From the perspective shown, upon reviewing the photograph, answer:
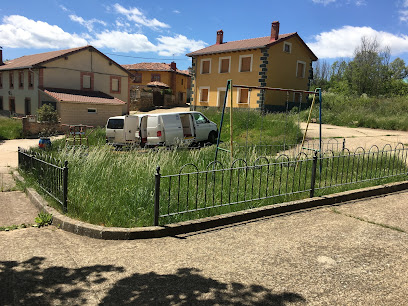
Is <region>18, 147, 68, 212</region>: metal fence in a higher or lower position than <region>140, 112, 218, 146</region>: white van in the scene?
lower

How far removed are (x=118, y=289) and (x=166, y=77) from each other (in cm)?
4682

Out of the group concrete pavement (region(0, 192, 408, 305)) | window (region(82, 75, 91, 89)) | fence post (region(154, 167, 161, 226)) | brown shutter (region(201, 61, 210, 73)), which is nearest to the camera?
concrete pavement (region(0, 192, 408, 305))

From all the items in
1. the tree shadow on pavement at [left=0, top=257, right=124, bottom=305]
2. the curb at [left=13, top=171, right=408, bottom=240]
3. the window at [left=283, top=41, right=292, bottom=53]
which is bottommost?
the tree shadow on pavement at [left=0, top=257, right=124, bottom=305]

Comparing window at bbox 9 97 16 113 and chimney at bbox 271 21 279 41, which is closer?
chimney at bbox 271 21 279 41

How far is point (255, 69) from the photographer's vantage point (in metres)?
27.3

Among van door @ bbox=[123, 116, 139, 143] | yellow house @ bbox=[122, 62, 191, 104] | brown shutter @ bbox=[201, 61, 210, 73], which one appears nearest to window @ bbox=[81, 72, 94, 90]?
brown shutter @ bbox=[201, 61, 210, 73]

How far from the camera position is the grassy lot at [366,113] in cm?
1983

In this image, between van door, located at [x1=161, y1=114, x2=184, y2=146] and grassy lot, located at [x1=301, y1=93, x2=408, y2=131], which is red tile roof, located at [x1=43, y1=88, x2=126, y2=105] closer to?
van door, located at [x1=161, y1=114, x2=184, y2=146]

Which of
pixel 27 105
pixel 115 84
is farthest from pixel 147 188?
pixel 115 84

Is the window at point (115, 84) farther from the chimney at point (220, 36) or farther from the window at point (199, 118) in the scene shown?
the window at point (199, 118)

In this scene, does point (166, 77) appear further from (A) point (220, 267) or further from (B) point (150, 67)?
(A) point (220, 267)

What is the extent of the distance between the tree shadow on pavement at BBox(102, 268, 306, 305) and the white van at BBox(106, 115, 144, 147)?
1024 cm

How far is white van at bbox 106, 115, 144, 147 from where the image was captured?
1402 centimetres

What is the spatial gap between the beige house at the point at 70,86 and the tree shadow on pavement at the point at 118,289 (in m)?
25.0
